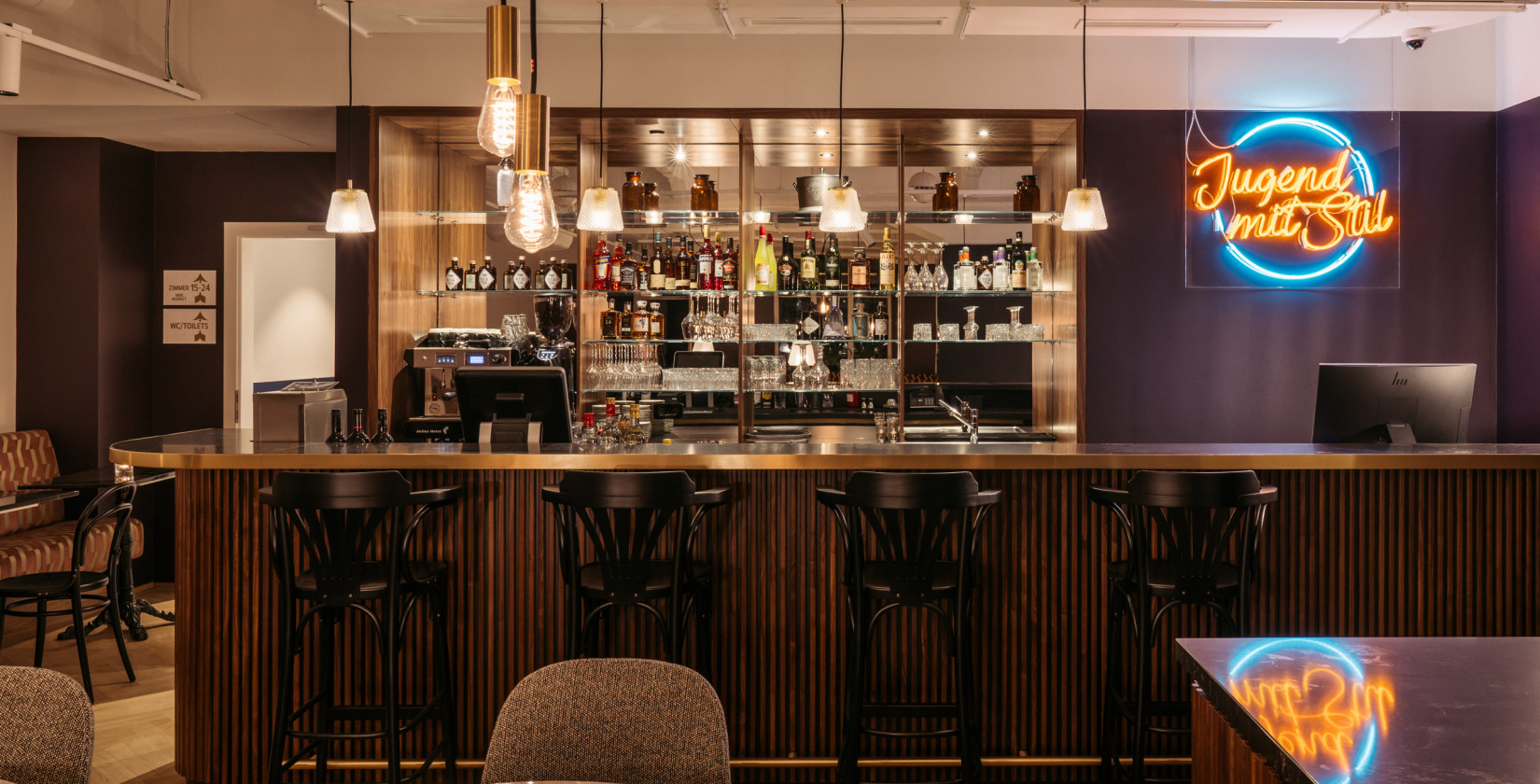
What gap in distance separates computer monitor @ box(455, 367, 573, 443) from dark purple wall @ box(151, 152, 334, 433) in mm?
3094

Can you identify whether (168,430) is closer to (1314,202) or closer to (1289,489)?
(1289,489)

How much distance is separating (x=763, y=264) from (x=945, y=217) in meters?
1.04

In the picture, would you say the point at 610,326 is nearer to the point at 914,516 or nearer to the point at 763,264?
the point at 763,264

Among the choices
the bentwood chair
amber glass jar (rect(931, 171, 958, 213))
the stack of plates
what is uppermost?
amber glass jar (rect(931, 171, 958, 213))

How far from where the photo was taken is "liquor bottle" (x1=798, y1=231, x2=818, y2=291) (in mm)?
5051

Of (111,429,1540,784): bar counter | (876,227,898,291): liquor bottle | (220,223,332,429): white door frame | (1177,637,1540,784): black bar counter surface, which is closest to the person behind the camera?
(1177,637,1540,784): black bar counter surface

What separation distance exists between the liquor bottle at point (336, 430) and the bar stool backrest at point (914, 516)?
5.78 ft

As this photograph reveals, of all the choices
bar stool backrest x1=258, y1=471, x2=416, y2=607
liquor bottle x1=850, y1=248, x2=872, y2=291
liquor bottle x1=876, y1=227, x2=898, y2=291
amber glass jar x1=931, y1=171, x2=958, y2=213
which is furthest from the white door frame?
amber glass jar x1=931, y1=171, x2=958, y2=213

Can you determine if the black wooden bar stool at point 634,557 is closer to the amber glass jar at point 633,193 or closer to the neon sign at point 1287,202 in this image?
the amber glass jar at point 633,193

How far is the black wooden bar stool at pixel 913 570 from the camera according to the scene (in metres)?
2.60

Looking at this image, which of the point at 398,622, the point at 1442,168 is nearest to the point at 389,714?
the point at 398,622

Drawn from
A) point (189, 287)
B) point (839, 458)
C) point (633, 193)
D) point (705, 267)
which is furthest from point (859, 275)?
point (189, 287)

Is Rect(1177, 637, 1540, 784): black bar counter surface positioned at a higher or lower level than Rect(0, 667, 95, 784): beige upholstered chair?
higher

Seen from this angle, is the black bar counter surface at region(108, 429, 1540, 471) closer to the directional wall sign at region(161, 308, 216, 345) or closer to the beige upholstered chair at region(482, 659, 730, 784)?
the beige upholstered chair at region(482, 659, 730, 784)
